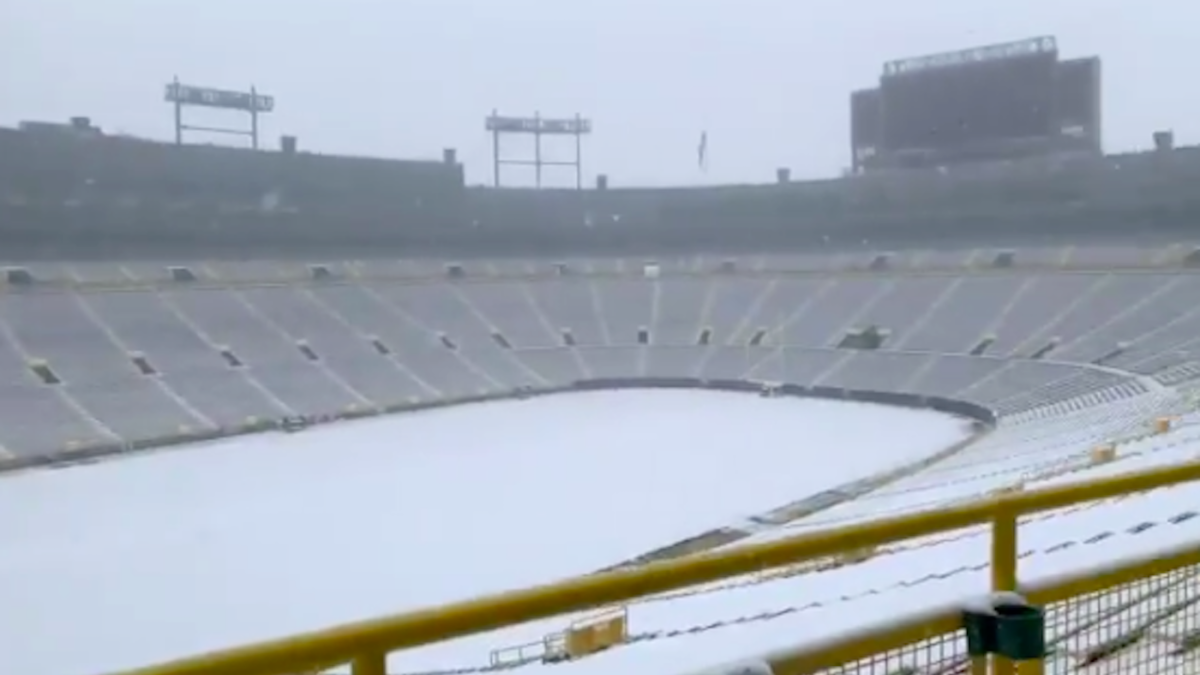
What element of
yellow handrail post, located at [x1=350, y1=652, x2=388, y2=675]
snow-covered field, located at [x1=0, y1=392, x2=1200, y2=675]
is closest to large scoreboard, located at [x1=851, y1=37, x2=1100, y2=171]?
snow-covered field, located at [x1=0, y1=392, x2=1200, y2=675]

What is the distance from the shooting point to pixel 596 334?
3503cm

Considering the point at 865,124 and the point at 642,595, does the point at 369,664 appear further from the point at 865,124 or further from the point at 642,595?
the point at 865,124

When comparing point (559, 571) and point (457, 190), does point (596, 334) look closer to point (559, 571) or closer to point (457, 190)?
point (457, 190)

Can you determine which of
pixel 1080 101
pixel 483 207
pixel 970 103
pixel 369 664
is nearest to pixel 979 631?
pixel 369 664

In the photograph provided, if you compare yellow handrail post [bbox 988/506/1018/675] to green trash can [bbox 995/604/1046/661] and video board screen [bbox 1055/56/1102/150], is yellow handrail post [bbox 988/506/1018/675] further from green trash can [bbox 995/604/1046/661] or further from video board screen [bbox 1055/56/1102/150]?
video board screen [bbox 1055/56/1102/150]

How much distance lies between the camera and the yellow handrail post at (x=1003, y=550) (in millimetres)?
2160

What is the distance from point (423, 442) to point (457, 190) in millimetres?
21183

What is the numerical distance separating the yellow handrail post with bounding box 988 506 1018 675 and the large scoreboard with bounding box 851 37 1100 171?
38.5 m

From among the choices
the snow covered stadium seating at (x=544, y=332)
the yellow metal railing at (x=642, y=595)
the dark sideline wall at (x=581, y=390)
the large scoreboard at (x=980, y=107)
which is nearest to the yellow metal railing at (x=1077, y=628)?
the yellow metal railing at (x=642, y=595)

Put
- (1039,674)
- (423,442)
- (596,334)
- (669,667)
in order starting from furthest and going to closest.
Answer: (596,334) < (423,442) < (669,667) < (1039,674)

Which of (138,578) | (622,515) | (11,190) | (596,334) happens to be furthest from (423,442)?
(11,190)

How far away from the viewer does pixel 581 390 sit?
103 feet

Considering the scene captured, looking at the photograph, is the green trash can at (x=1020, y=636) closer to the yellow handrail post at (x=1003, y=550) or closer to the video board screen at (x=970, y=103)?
the yellow handrail post at (x=1003, y=550)

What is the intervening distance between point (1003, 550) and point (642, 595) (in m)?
0.88
